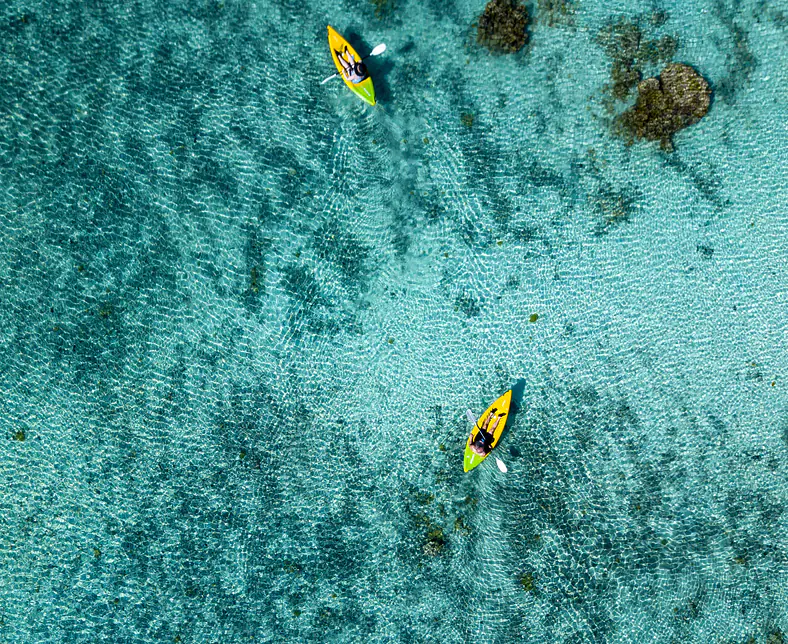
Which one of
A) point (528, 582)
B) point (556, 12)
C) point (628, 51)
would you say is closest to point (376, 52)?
point (556, 12)

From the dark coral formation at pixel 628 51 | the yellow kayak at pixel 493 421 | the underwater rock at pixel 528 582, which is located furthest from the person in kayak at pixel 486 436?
the dark coral formation at pixel 628 51

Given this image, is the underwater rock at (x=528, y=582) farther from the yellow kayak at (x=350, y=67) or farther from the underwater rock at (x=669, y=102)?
the yellow kayak at (x=350, y=67)

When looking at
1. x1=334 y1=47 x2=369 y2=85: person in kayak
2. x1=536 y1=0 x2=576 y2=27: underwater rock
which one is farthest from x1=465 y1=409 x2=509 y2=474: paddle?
x1=536 y1=0 x2=576 y2=27: underwater rock

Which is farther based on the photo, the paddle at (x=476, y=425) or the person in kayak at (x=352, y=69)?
the person in kayak at (x=352, y=69)

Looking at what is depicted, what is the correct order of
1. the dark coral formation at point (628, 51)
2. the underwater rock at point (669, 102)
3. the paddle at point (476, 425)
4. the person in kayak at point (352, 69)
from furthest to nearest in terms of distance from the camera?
the dark coral formation at point (628, 51), the underwater rock at point (669, 102), the person in kayak at point (352, 69), the paddle at point (476, 425)

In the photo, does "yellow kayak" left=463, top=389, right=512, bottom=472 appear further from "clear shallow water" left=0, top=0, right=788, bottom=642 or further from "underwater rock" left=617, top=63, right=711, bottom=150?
"underwater rock" left=617, top=63, right=711, bottom=150

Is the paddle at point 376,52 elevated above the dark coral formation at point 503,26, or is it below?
below

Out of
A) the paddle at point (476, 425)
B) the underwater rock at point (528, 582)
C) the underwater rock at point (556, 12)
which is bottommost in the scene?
the underwater rock at point (528, 582)

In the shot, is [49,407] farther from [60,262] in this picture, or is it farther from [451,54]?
[451,54]

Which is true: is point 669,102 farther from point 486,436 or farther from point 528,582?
point 528,582
